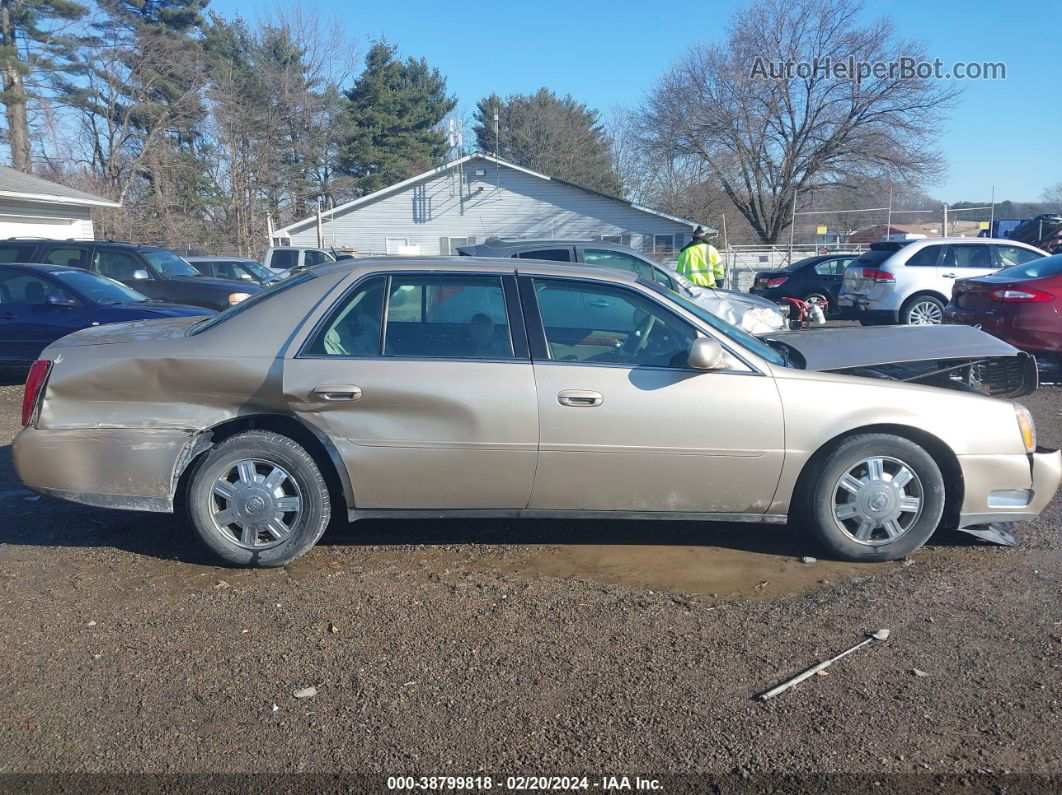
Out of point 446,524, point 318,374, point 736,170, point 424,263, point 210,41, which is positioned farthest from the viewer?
point 210,41

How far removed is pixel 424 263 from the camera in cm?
458

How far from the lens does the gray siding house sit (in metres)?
34.6

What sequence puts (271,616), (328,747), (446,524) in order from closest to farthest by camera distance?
1. (328,747)
2. (271,616)
3. (446,524)

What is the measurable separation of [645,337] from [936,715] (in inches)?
86.2

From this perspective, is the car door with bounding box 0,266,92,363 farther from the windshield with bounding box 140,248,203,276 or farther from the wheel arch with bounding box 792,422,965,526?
the wheel arch with bounding box 792,422,965,526

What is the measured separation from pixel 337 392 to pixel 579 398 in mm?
1188

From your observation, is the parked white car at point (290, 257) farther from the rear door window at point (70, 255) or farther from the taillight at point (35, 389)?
the taillight at point (35, 389)

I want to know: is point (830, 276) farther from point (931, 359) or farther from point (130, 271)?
point (931, 359)

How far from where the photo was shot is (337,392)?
424cm

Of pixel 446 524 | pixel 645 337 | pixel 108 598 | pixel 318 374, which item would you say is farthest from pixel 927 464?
pixel 108 598

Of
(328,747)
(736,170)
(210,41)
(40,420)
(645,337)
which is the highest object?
(210,41)

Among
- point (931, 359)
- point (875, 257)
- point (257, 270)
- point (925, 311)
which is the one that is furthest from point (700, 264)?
point (257, 270)

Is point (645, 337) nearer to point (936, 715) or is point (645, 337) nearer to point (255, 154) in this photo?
point (936, 715)

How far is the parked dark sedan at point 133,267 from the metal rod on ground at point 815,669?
1029cm
